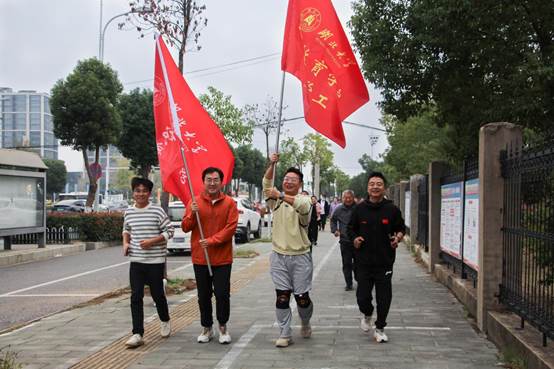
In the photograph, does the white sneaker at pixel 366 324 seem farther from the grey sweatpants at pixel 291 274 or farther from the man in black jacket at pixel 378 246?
the grey sweatpants at pixel 291 274

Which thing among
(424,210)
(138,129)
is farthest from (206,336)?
(138,129)

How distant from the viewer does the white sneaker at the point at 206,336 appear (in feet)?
22.5

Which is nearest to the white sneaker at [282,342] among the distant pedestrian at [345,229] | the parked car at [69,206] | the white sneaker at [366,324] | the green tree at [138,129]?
the white sneaker at [366,324]

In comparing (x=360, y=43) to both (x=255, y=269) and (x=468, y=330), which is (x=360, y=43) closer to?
(x=255, y=269)

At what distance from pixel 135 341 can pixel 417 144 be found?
31.3 m

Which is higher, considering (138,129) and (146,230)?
(138,129)

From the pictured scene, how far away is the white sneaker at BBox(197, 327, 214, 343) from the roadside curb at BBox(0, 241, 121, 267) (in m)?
11.0

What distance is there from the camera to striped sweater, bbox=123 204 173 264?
6.80 meters

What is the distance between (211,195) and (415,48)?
7.27 meters

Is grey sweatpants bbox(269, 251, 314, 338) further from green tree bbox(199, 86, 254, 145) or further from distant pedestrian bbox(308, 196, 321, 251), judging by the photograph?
green tree bbox(199, 86, 254, 145)

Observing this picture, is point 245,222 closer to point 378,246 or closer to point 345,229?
point 345,229

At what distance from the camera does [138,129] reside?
3375 cm

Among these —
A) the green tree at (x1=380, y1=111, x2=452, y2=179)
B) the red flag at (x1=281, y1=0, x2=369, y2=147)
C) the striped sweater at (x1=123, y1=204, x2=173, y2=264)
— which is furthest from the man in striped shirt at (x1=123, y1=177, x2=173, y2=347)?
the green tree at (x1=380, y1=111, x2=452, y2=179)

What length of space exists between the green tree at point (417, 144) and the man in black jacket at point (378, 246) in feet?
71.1
